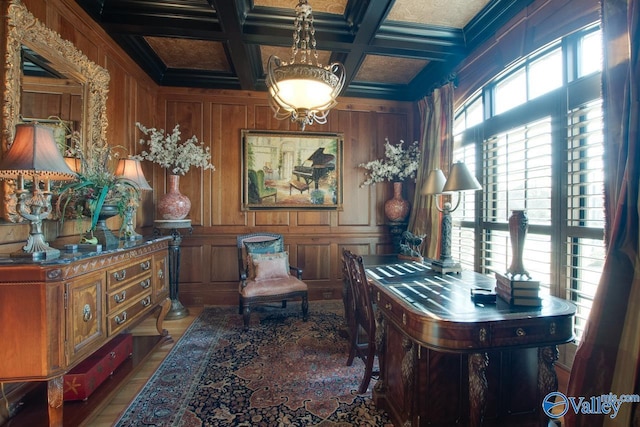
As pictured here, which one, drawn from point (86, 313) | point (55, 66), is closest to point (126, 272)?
point (86, 313)

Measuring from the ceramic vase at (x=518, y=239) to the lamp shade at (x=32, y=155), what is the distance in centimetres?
271

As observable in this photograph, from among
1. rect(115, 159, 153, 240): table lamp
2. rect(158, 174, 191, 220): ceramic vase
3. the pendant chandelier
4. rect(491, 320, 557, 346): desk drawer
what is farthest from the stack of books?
rect(158, 174, 191, 220): ceramic vase

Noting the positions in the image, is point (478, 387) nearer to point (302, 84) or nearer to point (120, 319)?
point (302, 84)

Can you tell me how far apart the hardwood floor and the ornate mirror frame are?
1487 millimetres

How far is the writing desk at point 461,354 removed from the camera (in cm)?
146

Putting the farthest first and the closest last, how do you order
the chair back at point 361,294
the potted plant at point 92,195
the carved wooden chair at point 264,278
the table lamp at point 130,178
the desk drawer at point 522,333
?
the carved wooden chair at point 264,278 < the table lamp at point 130,178 < the potted plant at point 92,195 < the chair back at point 361,294 < the desk drawer at point 522,333

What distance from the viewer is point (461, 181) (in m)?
2.22

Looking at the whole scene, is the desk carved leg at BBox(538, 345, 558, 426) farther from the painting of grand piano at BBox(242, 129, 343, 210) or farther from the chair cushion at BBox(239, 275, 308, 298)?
the painting of grand piano at BBox(242, 129, 343, 210)

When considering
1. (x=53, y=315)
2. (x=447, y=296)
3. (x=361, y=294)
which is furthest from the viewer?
(x=361, y=294)

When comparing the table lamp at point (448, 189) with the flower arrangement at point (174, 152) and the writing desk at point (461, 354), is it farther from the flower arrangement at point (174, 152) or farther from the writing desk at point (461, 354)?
the flower arrangement at point (174, 152)

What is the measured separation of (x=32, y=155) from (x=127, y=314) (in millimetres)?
1321

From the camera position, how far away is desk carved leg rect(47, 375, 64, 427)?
169 centimetres

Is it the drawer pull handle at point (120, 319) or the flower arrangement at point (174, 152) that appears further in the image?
the flower arrangement at point (174, 152)

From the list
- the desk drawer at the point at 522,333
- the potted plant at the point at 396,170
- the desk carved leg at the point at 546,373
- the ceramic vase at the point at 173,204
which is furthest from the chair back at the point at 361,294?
the ceramic vase at the point at 173,204
